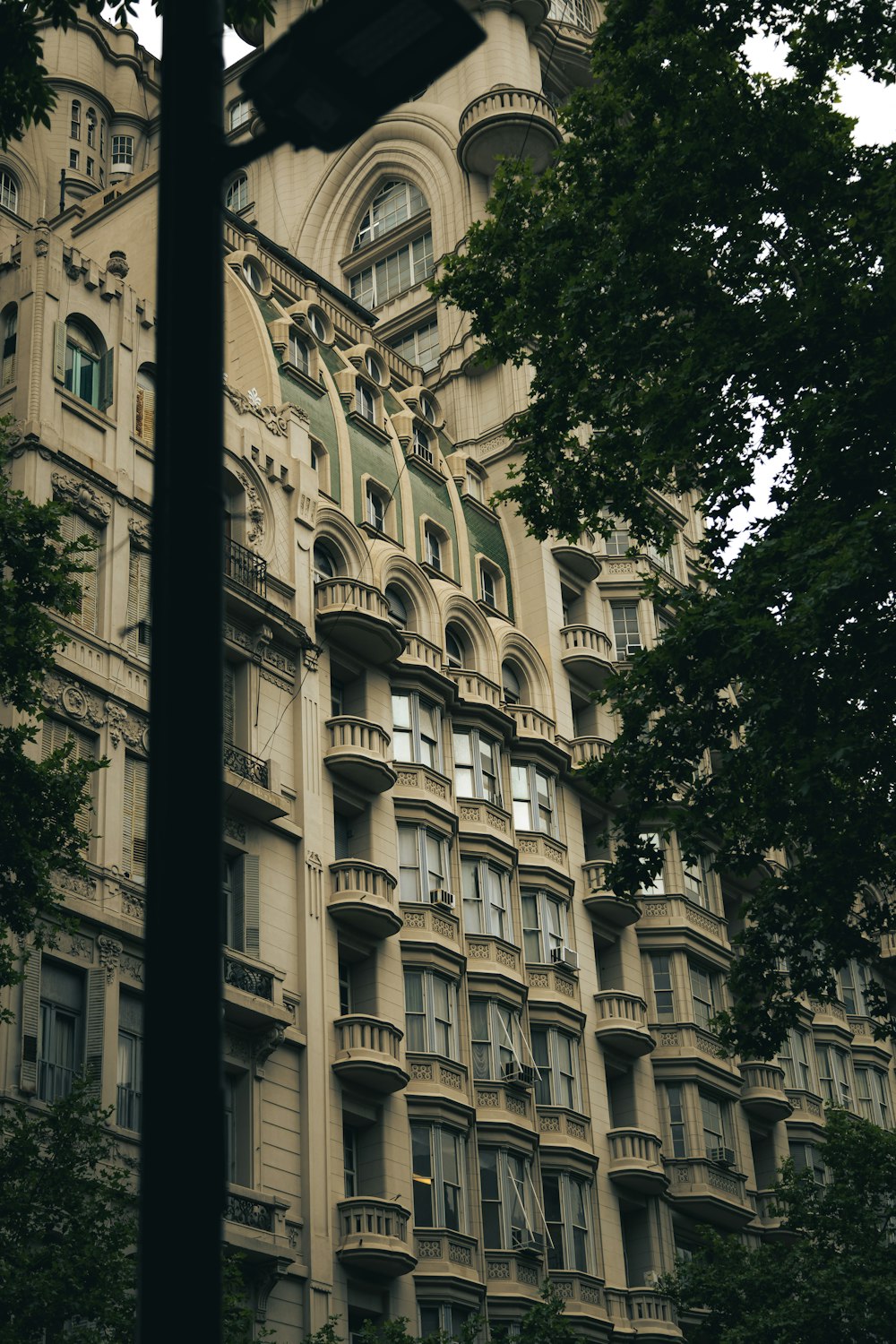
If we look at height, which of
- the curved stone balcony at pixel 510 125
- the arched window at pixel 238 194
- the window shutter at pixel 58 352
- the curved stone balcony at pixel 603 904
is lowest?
the curved stone balcony at pixel 603 904

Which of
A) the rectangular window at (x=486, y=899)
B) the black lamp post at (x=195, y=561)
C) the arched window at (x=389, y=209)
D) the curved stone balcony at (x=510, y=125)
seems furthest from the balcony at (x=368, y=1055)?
the arched window at (x=389, y=209)

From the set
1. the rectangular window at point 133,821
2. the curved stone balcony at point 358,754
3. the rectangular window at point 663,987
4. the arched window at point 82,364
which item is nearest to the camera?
the rectangular window at point 133,821

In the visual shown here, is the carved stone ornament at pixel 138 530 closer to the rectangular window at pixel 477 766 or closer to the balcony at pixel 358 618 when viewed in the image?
the balcony at pixel 358 618

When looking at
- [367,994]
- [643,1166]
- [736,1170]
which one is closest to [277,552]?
[367,994]

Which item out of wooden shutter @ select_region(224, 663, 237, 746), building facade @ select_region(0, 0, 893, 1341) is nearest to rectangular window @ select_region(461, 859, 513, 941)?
building facade @ select_region(0, 0, 893, 1341)

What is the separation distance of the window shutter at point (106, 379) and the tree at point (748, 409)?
14.9 meters

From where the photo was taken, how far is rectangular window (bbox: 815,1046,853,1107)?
185 feet

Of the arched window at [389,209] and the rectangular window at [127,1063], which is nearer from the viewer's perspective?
Answer: the rectangular window at [127,1063]

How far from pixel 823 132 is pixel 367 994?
22913 millimetres

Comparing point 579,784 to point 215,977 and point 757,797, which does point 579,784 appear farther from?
point 215,977

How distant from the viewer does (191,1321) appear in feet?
15.1

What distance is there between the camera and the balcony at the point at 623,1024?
45375 millimetres

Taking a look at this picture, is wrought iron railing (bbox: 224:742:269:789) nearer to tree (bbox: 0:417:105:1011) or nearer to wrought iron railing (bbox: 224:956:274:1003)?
wrought iron railing (bbox: 224:956:274:1003)

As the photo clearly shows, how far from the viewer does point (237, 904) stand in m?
35.9
